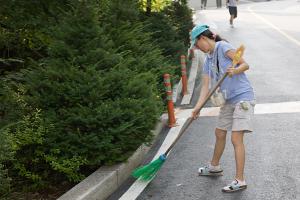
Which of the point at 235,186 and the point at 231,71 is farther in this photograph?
the point at 235,186

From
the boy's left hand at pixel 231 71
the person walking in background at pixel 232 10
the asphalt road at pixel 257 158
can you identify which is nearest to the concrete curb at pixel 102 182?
the asphalt road at pixel 257 158

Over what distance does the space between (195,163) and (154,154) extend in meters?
0.68

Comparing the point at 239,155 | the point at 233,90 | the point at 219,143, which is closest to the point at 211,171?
the point at 219,143

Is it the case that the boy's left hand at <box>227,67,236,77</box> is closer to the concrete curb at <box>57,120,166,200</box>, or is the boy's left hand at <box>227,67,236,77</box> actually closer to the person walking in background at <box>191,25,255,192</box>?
the person walking in background at <box>191,25,255,192</box>

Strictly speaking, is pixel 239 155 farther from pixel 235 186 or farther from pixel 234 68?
pixel 234 68

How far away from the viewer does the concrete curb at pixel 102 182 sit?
16.1ft

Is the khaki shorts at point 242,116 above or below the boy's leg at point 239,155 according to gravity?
above

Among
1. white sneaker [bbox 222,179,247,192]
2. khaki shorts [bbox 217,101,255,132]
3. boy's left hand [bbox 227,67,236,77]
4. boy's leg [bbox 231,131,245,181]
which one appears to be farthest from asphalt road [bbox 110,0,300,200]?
boy's left hand [bbox 227,67,236,77]

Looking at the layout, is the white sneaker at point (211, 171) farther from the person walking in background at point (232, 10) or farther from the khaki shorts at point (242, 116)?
the person walking in background at point (232, 10)

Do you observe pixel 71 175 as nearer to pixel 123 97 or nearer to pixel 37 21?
pixel 123 97

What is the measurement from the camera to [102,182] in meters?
5.23

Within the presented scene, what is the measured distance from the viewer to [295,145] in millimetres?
6648

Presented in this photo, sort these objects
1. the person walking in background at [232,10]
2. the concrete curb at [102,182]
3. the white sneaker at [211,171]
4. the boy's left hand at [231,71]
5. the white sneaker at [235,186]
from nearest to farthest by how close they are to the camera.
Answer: the concrete curb at [102,182] < the boy's left hand at [231,71] < the white sneaker at [235,186] < the white sneaker at [211,171] < the person walking in background at [232,10]

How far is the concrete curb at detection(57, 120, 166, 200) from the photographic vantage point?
16.1ft
